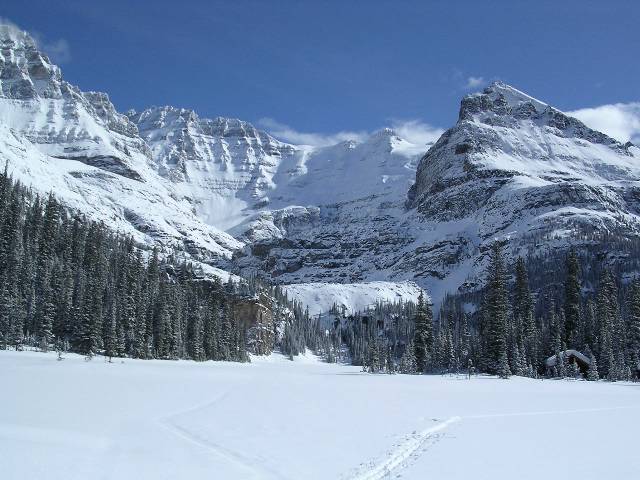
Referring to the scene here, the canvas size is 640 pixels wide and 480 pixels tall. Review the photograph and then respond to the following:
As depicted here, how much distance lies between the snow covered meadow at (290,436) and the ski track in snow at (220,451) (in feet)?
0.15

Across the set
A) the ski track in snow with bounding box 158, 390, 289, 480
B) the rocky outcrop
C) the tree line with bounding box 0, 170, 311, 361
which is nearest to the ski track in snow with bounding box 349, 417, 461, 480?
the ski track in snow with bounding box 158, 390, 289, 480

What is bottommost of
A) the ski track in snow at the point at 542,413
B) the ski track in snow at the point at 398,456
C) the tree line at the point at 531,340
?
the ski track in snow at the point at 398,456

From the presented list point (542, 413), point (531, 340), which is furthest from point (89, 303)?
point (531, 340)

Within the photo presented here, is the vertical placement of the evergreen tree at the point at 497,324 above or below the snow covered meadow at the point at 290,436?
above

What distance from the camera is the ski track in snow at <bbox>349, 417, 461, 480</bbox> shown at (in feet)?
50.7

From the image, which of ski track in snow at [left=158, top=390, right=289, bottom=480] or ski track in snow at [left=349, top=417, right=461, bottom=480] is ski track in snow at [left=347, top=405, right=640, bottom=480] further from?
ski track in snow at [left=158, top=390, right=289, bottom=480]

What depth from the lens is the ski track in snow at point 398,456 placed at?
1545 centimetres

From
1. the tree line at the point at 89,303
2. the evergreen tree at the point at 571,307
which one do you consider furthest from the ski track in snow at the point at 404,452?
the evergreen tree at the point at 571,307

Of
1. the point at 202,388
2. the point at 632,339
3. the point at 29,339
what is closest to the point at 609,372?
the point at 632,339

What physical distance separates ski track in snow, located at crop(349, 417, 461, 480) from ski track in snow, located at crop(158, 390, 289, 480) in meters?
2.34

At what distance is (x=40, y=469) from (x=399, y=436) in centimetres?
1224

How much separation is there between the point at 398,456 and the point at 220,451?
557 cm

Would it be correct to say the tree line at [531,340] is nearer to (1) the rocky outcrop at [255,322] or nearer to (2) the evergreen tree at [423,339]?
(2) the evergreen tree at [423,339]

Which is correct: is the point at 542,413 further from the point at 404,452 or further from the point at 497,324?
the point at 497,324
